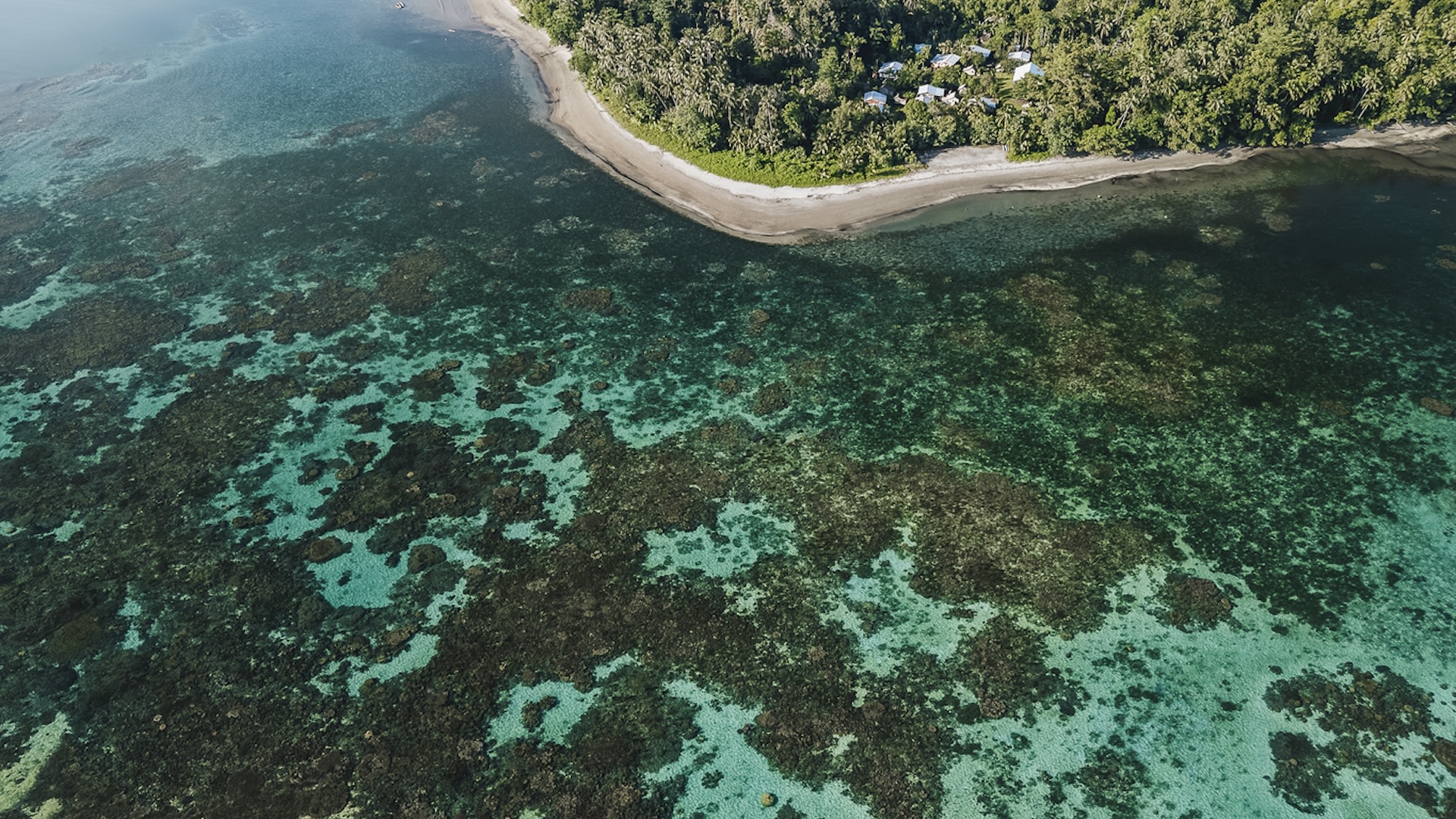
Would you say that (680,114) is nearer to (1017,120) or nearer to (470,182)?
(470,182)

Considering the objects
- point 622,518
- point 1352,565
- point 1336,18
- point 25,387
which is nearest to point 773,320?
point 622,518

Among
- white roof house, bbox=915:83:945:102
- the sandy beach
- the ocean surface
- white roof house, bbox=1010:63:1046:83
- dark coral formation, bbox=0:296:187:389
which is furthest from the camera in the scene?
white roof house, bbox=1010:63:1046:83

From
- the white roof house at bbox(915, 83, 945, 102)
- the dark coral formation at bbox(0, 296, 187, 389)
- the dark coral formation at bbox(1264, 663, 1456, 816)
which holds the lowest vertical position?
the dark coral formation at bbox(1264, 663, 1456, 816)

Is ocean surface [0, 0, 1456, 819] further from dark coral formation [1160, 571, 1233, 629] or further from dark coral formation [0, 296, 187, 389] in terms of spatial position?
dark coral formation [0, 296, 187, 389]

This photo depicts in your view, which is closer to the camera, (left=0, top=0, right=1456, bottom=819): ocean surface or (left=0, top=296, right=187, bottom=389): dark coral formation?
(left=0, top=0, right=1456, bottom=819): ocean surface

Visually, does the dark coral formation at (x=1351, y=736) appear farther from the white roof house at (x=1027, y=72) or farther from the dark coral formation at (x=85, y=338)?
the dark coral formation at (x=85, y=338)

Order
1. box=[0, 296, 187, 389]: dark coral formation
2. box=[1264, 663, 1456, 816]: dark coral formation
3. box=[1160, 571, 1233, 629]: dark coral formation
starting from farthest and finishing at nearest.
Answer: box=[0, 296, 187, 389]: dark coral formation < box=[1160, 571, 1233, 629]: dark coral formation < box=[1264, 663, 1456, 816]: dark coral formation

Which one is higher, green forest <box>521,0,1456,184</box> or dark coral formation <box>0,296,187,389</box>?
green forest <box>521,0,1456,184</box>

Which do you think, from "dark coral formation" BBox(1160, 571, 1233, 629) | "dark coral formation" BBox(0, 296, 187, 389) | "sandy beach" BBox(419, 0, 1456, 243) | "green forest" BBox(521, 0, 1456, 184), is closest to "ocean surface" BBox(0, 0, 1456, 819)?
"dark coral formation" BBox(1160, 571, 1233, 629)
